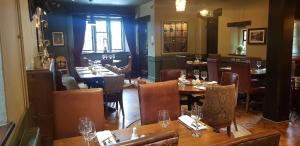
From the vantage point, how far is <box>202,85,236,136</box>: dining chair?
2.69 m

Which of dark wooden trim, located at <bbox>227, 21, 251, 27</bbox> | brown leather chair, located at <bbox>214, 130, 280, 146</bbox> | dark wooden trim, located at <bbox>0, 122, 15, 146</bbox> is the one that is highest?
dark wooden trim, located at <bbox>227, 21, 251, 27</bbox>

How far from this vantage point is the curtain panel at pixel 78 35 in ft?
28.3

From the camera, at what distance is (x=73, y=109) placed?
2.08 metres

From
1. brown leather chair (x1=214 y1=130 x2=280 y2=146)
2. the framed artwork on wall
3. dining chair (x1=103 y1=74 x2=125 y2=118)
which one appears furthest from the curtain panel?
brown leather chair (x1=214 y1=130 x2=280 y2=146)

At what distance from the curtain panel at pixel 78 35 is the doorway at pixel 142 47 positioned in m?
2.07

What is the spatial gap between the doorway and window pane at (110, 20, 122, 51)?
0.93 m

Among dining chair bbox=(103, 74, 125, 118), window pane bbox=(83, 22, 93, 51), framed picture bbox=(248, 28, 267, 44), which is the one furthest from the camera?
window pane bbox=(83, 22, 93, 51)

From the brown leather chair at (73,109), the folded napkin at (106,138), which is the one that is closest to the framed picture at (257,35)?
the brown leather chair at (73,109)

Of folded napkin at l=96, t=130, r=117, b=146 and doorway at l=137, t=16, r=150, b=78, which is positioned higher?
doorway at l=137, t=16, r=150, b=78

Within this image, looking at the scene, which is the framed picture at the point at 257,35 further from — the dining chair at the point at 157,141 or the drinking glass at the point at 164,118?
the dining chair at the point at 157,141

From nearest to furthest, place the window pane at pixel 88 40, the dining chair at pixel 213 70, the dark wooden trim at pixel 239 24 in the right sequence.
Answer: the dining chair at pixel 213 70 < the dark wooden trim at pixel 239 24 < the window pane at pixel 88 40

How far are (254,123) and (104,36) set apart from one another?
6982mm

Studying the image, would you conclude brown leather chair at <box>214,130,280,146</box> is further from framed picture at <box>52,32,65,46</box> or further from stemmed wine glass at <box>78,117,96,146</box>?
framed picture at <box>52,32,65,46</box>

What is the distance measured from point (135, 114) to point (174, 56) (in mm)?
3772
